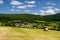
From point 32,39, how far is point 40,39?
1620 millimetres

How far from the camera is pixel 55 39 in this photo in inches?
1174

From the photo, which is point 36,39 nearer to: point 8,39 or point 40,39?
point 40,39

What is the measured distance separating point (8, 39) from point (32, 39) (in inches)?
183

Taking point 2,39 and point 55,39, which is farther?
point 55,39

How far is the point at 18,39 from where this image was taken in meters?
28.6

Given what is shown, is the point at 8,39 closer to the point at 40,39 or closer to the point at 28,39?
the point at 28,39

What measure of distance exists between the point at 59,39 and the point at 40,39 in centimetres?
396

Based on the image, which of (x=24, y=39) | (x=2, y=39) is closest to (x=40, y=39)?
(x=24, y=39)

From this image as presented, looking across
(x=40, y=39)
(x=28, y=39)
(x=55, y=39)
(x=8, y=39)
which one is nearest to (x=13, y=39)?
(x=8, y=39)

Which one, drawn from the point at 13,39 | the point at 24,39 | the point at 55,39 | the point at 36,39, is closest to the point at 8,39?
the point at 13,39

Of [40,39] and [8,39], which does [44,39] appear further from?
[8,39]

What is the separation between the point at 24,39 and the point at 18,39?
1.17m

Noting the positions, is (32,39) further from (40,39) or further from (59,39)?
(59,39)

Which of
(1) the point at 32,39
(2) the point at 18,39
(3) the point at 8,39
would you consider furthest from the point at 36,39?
(3) the point at 8,39
